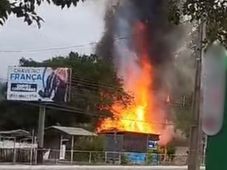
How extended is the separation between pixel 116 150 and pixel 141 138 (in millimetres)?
4024

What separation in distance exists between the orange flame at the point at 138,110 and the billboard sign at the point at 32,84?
8577 millimetres

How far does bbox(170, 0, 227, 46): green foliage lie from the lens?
4971 mm

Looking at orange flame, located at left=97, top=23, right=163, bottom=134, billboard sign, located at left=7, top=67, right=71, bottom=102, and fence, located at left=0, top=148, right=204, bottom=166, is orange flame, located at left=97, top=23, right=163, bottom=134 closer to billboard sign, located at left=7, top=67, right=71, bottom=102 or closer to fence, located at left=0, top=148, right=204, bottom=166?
fence, located at left=0, top=148, right=204, bottom=166

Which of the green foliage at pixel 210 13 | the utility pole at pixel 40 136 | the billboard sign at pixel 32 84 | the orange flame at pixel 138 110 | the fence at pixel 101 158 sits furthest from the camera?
the orange flame at pixel 138 110

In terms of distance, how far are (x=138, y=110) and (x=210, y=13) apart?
173 feet

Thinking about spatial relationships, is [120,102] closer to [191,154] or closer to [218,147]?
[191,154]

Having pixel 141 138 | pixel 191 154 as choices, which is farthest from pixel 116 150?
pixel 191 154

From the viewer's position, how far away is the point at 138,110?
57.8 m

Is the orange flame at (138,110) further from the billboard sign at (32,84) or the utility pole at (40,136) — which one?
the utility pole at (40,136)

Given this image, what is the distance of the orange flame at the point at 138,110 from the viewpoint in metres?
52.7

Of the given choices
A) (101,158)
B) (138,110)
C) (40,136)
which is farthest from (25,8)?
(138,110)

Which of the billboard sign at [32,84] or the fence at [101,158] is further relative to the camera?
the billboard sign at [32,84]

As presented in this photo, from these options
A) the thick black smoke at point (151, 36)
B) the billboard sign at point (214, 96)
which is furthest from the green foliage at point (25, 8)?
the thick black smoke at point (151, 36)

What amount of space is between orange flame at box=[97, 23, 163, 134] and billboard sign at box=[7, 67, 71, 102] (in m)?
8.58
